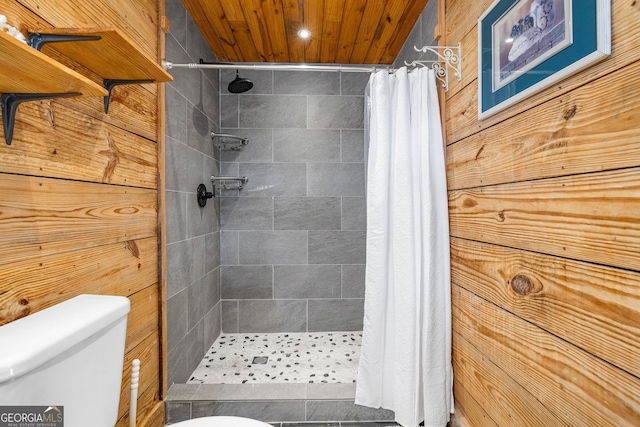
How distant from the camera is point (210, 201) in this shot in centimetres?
241

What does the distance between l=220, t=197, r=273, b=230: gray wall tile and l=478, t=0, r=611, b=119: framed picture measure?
181 cm

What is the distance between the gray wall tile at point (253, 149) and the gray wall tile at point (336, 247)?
2.49 feet

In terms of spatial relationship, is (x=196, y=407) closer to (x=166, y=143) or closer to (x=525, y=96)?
(x=166, y=143)

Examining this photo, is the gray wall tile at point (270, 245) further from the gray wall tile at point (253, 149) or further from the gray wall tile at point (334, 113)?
the gray wall tile at point (334, 113)

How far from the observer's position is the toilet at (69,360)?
0.64 metres

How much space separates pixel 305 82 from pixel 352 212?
1158 millimetres

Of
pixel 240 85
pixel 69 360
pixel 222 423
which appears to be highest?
pixel 240 85

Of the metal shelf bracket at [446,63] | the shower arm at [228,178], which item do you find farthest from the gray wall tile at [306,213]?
the metal shelf bracket at [446,63]

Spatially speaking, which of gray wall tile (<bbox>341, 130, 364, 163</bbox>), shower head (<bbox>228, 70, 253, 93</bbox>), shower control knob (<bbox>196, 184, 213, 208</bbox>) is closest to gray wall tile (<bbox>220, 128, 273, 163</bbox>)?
shower head (<bbox>228, 70, 253, 93</bbox>)

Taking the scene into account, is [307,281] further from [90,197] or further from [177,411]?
[90,197]

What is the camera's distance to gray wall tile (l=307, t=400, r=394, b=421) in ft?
5.40

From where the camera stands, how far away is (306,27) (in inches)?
82.4

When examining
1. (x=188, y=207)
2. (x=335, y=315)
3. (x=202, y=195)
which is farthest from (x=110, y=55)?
(x=335, y=315)

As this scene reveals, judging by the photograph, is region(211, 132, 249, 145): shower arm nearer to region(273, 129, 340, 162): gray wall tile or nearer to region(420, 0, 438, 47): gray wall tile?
region(273, 129, 340, 162): gray wall tile
